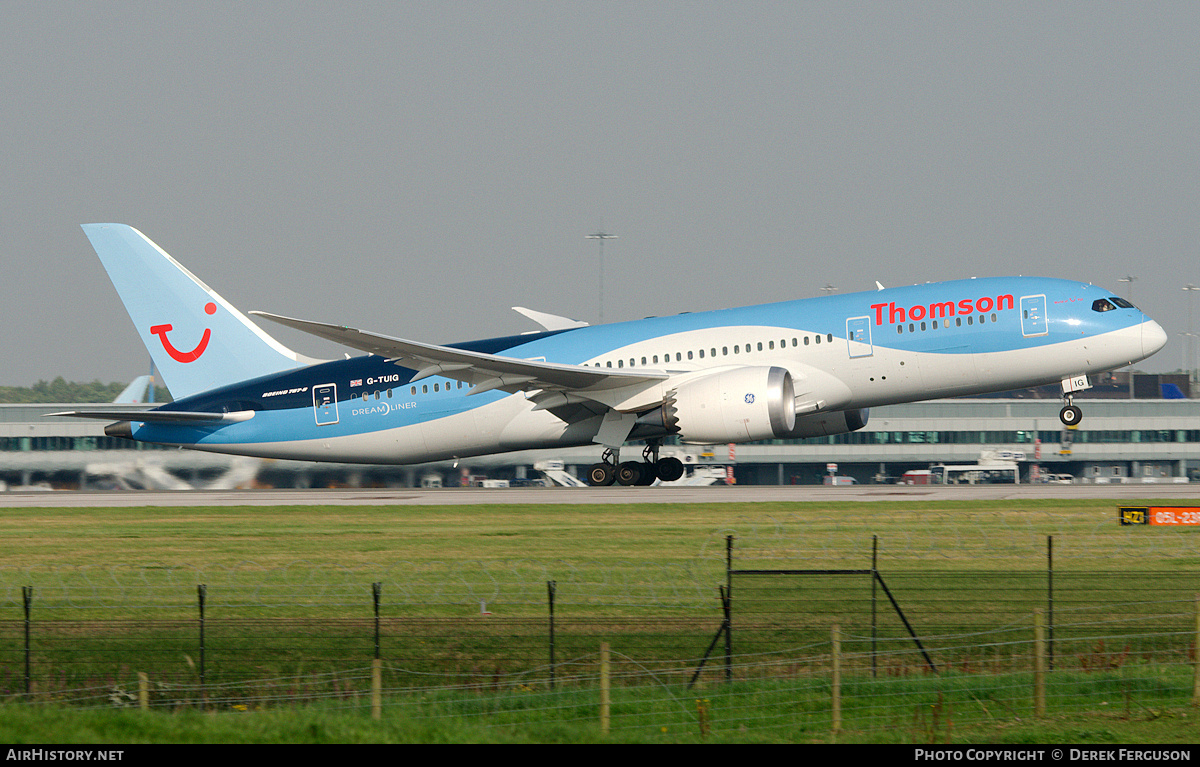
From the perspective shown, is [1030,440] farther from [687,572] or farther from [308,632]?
[308,632]

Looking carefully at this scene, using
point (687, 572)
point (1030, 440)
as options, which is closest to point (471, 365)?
point (687, 572)

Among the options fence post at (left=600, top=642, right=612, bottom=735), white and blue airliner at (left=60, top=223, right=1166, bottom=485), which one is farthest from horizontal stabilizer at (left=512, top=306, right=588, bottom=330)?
fence post at (left=600, top=642, right=612, bottom=735)

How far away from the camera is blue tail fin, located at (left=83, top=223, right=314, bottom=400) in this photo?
35750 millimetres

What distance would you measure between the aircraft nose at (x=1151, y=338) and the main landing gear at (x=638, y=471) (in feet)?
42.6

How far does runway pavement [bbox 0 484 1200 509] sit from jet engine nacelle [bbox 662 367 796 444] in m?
1.80

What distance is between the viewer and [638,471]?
33.8 metres

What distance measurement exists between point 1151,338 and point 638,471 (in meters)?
14.5

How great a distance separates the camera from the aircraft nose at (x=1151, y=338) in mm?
29453

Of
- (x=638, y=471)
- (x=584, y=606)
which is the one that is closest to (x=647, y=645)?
(x=584, y=606)

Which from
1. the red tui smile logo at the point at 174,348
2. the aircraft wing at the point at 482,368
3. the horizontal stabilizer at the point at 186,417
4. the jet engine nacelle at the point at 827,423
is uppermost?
the red tui smile logo at the point at 174,348

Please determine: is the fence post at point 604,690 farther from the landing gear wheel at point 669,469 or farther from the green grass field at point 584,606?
the landing gear wheel at point 669,469

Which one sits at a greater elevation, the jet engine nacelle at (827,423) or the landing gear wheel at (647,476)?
the jet engine nacelle at (827,423)

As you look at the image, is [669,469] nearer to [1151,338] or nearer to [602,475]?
[602,475]

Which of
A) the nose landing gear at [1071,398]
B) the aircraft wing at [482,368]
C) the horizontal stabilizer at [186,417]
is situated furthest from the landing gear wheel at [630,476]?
the nose landing gear at [1071,398]
